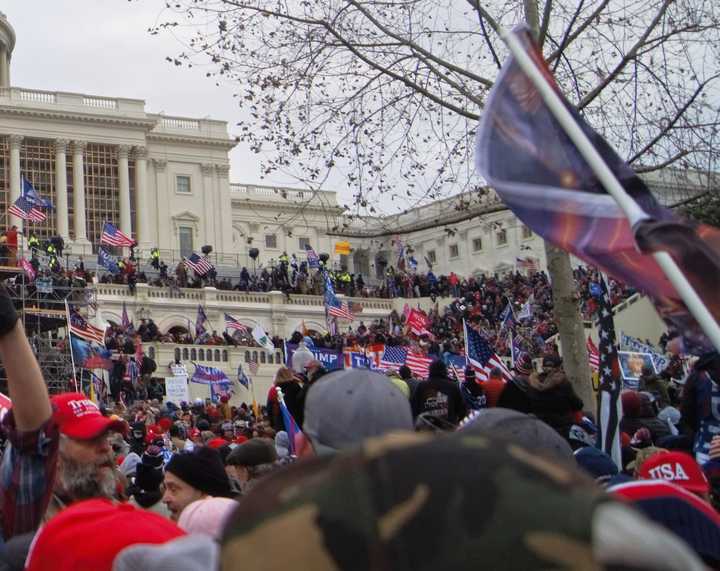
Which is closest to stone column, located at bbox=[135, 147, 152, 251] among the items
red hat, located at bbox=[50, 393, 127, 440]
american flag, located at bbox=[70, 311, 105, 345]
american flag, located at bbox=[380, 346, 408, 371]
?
american flag, located at bbox=[70, 311, 105, 345]

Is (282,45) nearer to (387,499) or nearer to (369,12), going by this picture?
(369,12)

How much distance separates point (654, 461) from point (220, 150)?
7046 centimetres

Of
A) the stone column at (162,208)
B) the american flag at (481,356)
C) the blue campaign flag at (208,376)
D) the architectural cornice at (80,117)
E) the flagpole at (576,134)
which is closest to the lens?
the flagpole at (576,134)

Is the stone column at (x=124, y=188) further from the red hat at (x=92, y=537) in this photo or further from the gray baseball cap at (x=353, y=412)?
the red hat at (x=92, y=537)

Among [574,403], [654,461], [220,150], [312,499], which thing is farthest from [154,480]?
[220,150]

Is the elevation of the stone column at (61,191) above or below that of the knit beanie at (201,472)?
above

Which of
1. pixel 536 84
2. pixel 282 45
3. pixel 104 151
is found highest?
pixel 104 151

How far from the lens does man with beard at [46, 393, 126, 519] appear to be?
3395 millimetres

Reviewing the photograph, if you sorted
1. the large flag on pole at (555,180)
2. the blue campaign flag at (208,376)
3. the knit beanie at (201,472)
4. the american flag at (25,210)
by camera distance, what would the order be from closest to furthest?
the large flag on pole at (555,180) < the knit beanie at (201,472) < the blue campaign flag at (208,376) < the american flag at (25,210)

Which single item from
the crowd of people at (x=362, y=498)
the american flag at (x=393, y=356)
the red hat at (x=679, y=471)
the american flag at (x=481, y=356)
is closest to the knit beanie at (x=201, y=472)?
the crowd of people at (x=362, y=498)

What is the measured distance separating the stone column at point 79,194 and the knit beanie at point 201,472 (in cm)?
6155

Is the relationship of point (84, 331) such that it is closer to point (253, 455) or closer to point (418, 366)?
point (418, 366)

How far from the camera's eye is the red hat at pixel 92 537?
6.98ft

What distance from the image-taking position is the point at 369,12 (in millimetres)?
11930
